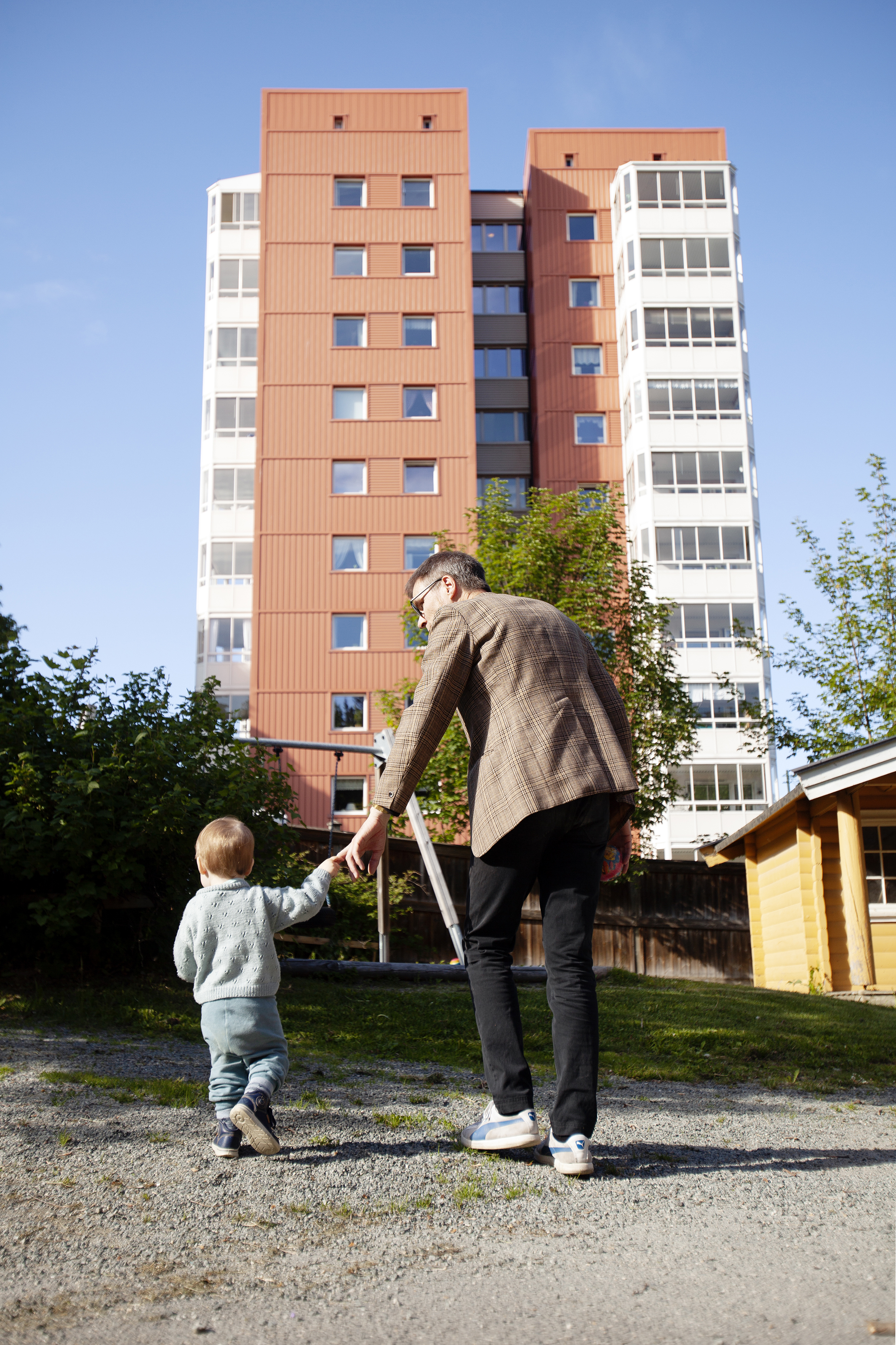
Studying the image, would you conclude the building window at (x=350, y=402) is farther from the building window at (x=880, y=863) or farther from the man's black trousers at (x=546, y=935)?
the man's black trousers at (x=546, y=935)

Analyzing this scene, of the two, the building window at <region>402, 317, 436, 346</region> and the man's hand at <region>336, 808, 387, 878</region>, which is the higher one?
the building window at <region>402, 317, 436, 346</region>

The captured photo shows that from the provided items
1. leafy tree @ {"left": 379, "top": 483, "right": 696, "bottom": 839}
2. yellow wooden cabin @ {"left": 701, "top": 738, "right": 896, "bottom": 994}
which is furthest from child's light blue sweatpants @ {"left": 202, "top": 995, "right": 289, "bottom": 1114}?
leafy tree @ {"left": 379, "top": 483, "right": 696, "bottom": 839}

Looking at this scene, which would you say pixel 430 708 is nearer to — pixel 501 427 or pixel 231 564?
pixel 231 564

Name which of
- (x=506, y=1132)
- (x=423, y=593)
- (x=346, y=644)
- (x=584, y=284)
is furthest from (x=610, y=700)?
(x=584, y=284)

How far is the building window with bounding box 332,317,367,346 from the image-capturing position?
37.5 metres

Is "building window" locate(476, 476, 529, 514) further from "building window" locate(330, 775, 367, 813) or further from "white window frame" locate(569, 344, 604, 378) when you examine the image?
"building window" locate(330, 775, 367, 813)

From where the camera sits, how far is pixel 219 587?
39625mm

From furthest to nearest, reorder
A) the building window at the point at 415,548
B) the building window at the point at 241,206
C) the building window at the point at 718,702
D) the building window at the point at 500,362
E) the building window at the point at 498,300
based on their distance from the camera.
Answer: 1. the building window at the point at 241,206
2. the building window at the point at 498,300
3. the building window at the point at 500,362
4. the building window at the point at 415,548
5. the building window at the point at 718,702

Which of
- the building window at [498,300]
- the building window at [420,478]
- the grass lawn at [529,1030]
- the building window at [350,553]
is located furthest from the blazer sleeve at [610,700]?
the building window at [498,300]

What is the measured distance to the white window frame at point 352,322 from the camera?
37.3 meters

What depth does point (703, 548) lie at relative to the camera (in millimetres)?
36938

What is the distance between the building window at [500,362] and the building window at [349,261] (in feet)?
19.0

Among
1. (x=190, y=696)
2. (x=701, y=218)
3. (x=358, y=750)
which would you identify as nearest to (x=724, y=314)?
(x=701, y=218)

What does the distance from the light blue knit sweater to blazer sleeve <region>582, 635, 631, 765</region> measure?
1107 mm
